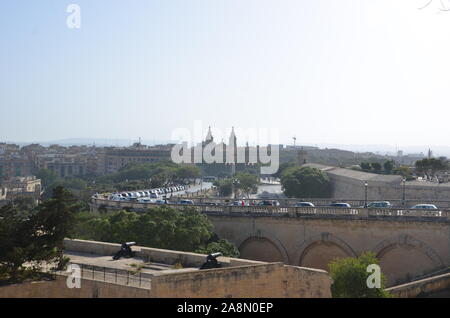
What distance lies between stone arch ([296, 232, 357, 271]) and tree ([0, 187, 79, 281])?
15107 millimetres

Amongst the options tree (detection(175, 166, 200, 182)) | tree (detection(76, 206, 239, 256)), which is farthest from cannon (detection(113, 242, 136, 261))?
tree (detection(175, 166, 200, 182))

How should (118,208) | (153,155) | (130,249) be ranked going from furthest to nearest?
(153,155) → (118,208) → (130,249)

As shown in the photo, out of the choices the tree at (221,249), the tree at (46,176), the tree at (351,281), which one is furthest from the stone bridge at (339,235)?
the tree at (46,176)

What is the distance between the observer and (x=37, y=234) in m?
15.5

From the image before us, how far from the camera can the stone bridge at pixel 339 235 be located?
25703 mm

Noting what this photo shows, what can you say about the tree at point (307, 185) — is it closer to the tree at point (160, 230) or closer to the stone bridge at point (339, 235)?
the stone bridge at point (339, 235)

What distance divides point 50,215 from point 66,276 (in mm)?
2123

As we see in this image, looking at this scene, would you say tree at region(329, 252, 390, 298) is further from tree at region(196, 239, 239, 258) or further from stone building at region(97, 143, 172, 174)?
stone building at region(97, 143, 172, 174)

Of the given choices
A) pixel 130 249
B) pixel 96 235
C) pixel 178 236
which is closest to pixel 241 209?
pixel 178 236

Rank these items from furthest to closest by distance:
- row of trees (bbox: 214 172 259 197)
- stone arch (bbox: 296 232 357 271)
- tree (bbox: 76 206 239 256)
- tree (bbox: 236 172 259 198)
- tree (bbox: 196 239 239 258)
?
1. tree (bbox: 236 172 259 198)
2. row of trees (bbox: 214 172 259 197)
3. stone arch (bbox: 296 232 357 271)
4. tree (bbox: 76 206 239 256)
5. tree (bbox: 196 239 239 258)

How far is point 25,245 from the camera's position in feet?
49.6

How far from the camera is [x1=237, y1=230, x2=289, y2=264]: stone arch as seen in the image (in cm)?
2916
